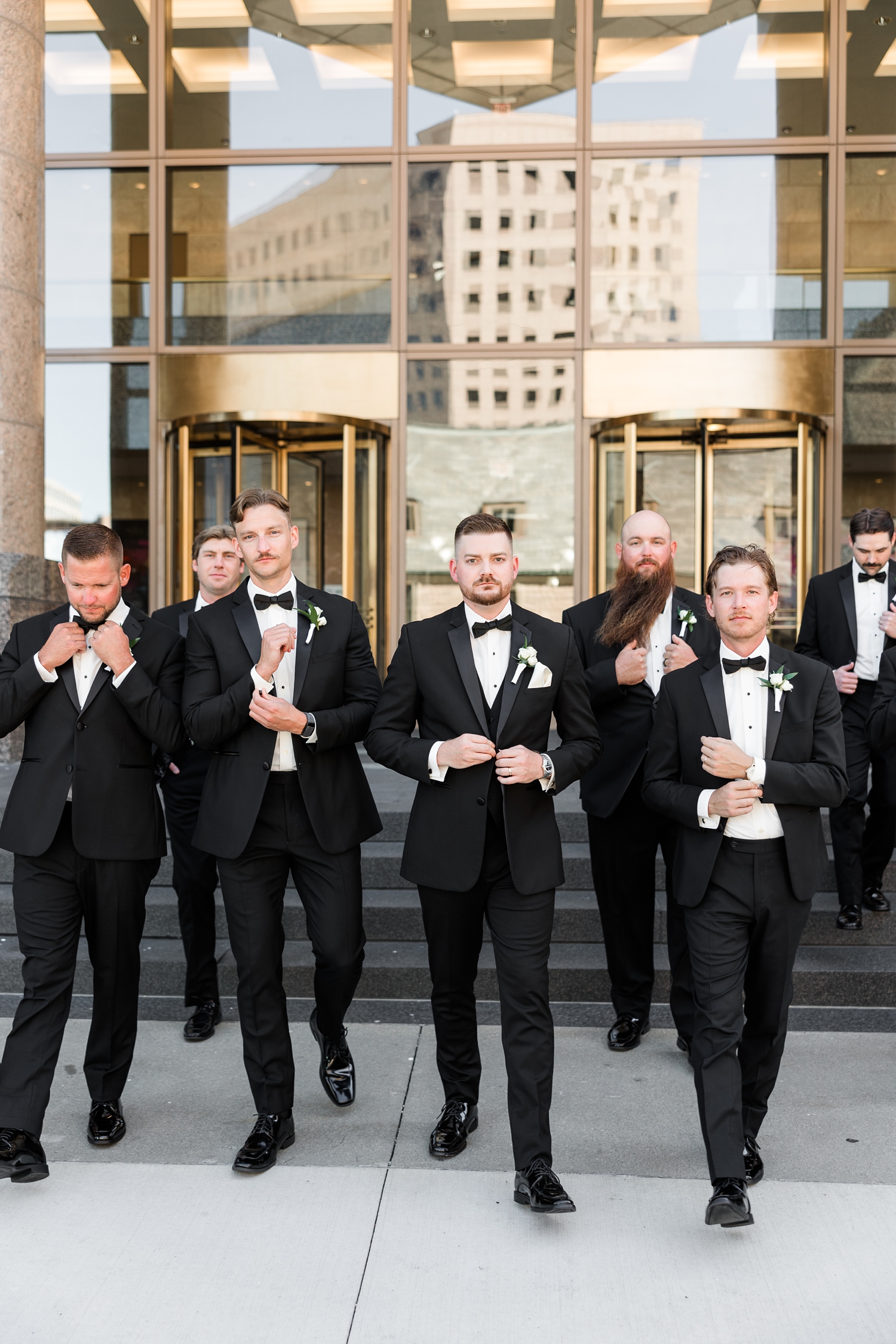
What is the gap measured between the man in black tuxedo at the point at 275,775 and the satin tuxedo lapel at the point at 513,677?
526 mm

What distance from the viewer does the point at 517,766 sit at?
3.48 m

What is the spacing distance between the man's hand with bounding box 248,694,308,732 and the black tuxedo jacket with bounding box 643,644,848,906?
116cm

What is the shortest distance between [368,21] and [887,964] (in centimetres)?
1008

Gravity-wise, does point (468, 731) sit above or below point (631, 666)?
below

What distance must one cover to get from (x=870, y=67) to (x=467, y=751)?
34.1ft

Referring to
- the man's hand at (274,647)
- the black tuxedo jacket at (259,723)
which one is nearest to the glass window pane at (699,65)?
the black tuxedo jacket at (259,723)

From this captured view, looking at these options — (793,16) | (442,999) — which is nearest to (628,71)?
(793,16)

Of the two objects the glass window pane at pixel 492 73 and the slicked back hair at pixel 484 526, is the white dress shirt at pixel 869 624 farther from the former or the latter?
the glass window pane at pixel 492 73

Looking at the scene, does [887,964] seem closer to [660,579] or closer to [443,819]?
[660,579]

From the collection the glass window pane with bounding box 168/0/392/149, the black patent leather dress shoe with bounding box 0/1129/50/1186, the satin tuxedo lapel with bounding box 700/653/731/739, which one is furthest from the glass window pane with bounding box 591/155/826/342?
the black patent leather dress shoe with bounding box 0/1129/50/1186

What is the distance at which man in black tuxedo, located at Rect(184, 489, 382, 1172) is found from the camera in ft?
12.7

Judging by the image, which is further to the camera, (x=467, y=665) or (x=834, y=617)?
(x=834, y=617)

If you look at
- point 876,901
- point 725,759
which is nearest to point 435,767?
point 725,759

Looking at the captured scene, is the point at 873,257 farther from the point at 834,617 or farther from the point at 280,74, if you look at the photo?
the point at 834,617
